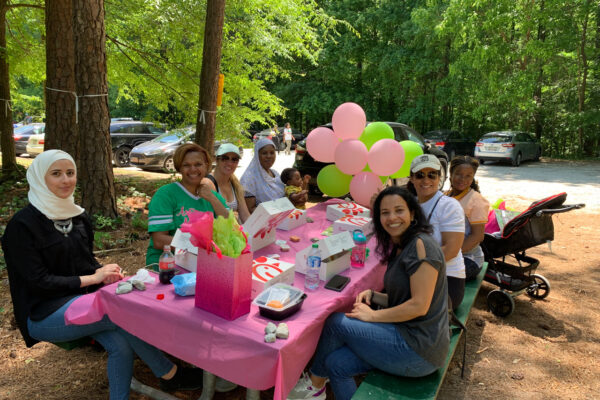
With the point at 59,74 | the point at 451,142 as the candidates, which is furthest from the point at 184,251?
the point at 451,142

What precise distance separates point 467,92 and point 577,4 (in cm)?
560

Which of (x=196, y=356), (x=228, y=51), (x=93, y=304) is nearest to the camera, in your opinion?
(x=196, y=356)

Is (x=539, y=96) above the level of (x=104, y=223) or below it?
above

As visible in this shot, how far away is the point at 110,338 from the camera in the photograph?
230 centimetres

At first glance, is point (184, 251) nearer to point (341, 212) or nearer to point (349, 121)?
point (341, 212)

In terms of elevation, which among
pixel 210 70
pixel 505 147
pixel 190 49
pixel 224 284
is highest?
pixel 190 49

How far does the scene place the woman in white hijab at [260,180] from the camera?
442 cm

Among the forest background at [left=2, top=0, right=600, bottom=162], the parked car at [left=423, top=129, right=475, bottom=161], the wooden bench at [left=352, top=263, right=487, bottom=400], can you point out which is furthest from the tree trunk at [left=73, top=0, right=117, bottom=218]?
the parked car at [left=423, top=129, right=475, bottom=161]

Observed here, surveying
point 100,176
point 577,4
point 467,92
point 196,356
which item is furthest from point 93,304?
point 467,92

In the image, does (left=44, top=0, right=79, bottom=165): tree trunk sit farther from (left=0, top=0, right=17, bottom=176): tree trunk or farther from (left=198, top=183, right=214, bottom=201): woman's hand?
(left=198, top=183, right=214, bottom=201): woman's hand

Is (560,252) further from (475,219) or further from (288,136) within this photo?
(288,136)

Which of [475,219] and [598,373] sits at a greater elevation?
[475,219]

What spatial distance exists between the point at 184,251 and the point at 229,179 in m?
1.60

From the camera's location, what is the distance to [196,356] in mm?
1884
